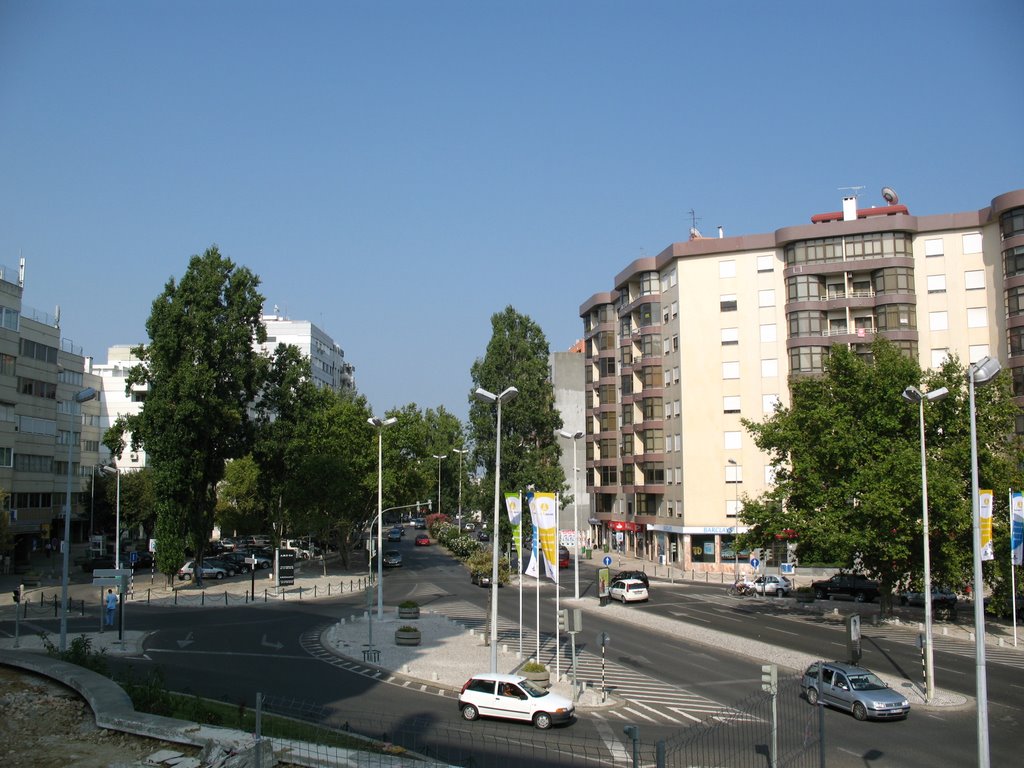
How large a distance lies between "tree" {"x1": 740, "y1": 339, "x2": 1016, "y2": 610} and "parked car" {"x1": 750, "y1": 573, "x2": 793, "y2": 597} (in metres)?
12.6

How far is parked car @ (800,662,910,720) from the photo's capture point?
23.8 meters

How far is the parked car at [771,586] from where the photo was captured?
185 ft

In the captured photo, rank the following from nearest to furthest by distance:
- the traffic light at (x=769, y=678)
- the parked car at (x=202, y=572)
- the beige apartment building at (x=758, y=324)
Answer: the traffic light at (x=769, y=678), the parked car at (x=202, y=572), the beige apartment building at (x=758, y=324)

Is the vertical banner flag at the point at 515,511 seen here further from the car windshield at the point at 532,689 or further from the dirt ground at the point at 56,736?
the dirt ground at the point at 56,736

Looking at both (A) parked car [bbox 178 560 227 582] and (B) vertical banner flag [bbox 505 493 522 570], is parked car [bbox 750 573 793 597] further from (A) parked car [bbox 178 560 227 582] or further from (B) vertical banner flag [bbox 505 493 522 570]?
(A) parked car [bbox 178 560 227 582]

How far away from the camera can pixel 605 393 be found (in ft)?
299

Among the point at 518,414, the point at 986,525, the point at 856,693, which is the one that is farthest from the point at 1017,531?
the point at 518,414

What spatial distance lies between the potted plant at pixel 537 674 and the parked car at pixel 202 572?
39.7m

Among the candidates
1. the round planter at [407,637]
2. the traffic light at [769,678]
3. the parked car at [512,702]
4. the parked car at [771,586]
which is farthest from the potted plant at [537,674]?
the parked car at [771,586]

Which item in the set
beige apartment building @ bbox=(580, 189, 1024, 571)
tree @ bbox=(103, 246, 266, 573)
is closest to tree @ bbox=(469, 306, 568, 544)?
beige apartment building @ bbox=(580, 189, 1024, 571)

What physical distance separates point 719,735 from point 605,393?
70.7 metres

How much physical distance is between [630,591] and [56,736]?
41215 mm

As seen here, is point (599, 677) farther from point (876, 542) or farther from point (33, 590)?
point (33, 590)

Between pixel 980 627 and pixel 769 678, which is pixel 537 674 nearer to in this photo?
pixel 769 678
